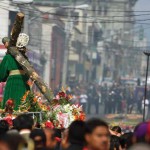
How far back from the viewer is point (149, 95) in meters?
80.1

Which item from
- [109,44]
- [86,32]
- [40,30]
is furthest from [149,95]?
[109,44]

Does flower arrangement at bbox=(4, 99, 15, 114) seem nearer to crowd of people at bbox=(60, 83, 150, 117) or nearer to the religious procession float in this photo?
the religious procession float

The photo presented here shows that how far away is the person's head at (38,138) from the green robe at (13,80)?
19.1 feet

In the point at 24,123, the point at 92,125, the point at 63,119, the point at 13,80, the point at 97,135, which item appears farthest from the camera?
the point at 13,80

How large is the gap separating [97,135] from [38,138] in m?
0.84

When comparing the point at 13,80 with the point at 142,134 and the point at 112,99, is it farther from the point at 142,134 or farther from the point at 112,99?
the point at 112,99

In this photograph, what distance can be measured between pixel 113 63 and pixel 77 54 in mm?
38026

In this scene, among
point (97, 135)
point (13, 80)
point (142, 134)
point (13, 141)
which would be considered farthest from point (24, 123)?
point (13, 80)

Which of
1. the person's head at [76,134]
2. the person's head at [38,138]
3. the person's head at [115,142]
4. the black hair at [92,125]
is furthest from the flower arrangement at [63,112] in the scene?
the black hair at [92,125]

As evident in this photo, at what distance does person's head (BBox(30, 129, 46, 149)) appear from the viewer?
35.6 ft

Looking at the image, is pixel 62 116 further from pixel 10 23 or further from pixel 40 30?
pixel 40 30

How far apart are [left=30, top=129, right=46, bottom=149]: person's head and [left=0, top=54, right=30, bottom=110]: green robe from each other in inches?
229

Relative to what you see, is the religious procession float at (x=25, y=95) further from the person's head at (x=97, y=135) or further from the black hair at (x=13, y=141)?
the black hair at (x=13, y=141)

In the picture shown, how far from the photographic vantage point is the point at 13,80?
672 inches
